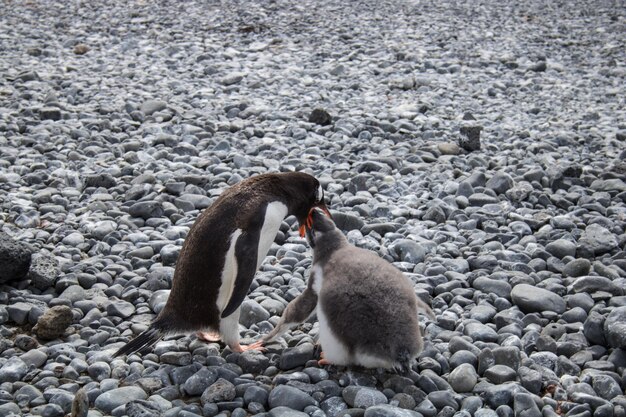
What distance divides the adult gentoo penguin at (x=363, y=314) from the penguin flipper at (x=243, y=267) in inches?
11.6

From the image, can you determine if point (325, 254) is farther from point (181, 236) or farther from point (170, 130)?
point (170, 130)

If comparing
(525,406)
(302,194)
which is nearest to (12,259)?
(302,194)

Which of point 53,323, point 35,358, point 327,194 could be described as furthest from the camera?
point 327,194

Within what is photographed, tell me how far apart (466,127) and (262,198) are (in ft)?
12.6

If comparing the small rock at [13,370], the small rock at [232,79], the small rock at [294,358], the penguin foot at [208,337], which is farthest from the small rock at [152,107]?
the small rock at [294,358]

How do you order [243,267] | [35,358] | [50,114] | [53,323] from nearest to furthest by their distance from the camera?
[35,358] → [243,267] → [53,323] → [50,114]

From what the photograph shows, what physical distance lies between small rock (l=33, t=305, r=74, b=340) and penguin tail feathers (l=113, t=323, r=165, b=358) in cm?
52

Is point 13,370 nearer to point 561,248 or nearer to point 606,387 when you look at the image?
point 606,387

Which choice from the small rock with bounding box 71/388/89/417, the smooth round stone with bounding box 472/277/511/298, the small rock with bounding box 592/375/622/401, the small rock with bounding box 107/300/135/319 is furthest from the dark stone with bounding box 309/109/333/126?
the small rock with bounding box 71/388/89/417

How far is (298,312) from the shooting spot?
4266mm

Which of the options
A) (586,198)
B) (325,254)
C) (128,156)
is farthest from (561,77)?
(325,254)

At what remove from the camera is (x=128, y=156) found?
729 cm

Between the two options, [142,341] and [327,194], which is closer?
[142,341]

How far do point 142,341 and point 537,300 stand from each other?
7.92 ft
